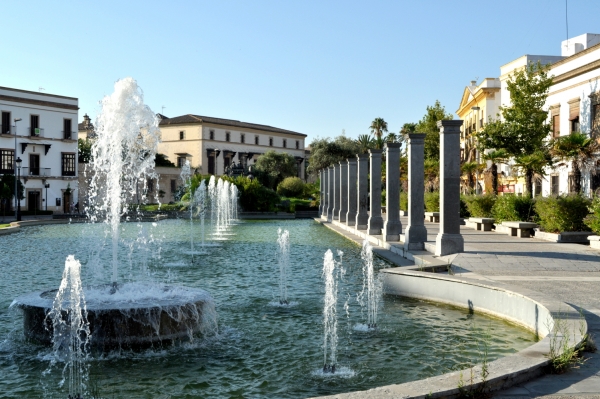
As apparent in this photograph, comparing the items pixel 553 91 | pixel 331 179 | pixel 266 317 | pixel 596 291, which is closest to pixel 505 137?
pixel 553 91

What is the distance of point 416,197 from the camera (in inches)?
655

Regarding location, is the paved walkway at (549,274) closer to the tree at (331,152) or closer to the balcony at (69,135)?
the balcony at (69,135)

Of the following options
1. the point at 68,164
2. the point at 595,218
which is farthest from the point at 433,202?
the point at 68,164

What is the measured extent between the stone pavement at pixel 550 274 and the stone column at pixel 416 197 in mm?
1242

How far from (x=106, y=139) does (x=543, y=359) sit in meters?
7.62

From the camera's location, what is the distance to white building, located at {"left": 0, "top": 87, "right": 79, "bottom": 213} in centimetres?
5200

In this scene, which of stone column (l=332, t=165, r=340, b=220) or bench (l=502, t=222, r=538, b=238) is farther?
stone column (l=332, t=165, r=340, b=220)

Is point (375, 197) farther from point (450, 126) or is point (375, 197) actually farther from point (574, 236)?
point (450, 126)

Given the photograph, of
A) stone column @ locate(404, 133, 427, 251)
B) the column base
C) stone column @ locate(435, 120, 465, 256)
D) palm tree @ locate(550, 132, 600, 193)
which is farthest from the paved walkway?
palm tree @ locate(550, 132, 600, 193)

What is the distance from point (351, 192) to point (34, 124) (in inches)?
1407

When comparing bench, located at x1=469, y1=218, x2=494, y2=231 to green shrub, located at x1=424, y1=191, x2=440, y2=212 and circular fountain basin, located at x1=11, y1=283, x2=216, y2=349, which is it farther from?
circular fountain basin, located at x1=11, y1=283, x2=216, y2=349

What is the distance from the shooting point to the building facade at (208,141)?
8594cm

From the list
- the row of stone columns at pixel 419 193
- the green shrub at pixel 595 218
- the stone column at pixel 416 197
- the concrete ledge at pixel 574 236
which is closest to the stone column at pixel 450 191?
the row of stone columns at pixel 419 193

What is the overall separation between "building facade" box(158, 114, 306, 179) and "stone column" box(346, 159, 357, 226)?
5282 cm
